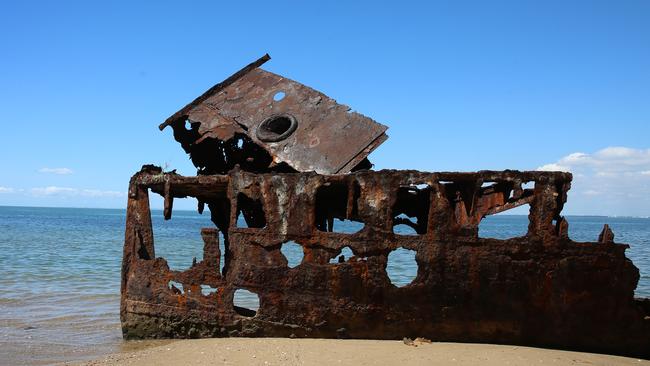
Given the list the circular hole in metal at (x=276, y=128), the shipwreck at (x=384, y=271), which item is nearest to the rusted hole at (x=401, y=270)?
the circular hole in metal at (x=276, y=128)

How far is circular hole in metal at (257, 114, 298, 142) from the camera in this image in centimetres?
668

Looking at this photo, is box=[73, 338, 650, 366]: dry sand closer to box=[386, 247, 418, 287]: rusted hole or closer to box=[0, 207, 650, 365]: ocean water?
box=[0, 207, 650, 365]: ocean water

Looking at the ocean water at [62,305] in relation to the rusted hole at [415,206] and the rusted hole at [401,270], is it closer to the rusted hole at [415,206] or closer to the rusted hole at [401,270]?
the rusted hole at [401,270]

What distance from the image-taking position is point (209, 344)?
5531mm

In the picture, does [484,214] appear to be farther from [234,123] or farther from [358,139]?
[234,123]

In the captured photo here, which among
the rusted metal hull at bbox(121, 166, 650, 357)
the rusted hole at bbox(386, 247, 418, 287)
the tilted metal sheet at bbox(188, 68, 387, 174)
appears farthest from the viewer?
the rusted hole at bbox(386, 247, 418, 287)

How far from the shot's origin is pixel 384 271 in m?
5.30

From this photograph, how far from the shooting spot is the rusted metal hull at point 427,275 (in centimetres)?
504

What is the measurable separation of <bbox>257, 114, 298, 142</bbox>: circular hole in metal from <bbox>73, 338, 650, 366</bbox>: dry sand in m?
2.19

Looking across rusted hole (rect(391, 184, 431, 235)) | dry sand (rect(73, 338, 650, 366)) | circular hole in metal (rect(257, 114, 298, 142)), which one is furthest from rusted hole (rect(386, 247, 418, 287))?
dry sand (rect(73, 338, 650, 366))

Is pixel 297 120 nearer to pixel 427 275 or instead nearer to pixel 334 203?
pixel 334 203

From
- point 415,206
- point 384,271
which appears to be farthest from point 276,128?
point 384,271

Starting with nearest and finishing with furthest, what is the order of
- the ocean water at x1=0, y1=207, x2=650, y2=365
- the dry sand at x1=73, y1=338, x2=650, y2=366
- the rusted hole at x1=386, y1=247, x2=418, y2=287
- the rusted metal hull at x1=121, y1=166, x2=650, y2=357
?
the dry sand at x1=73, y1=338, x2=650, y2=366 → the rusted metal hull at x1=121, y1=166, x2=650, y2=357 → the ocean water at x1=0, y1=207, x2=650, y2=365 → the rusted hole at x1=386, y1=247, x2=418, y2=287

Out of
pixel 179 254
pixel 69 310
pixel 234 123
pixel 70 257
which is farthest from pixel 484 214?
pixel 179 254
